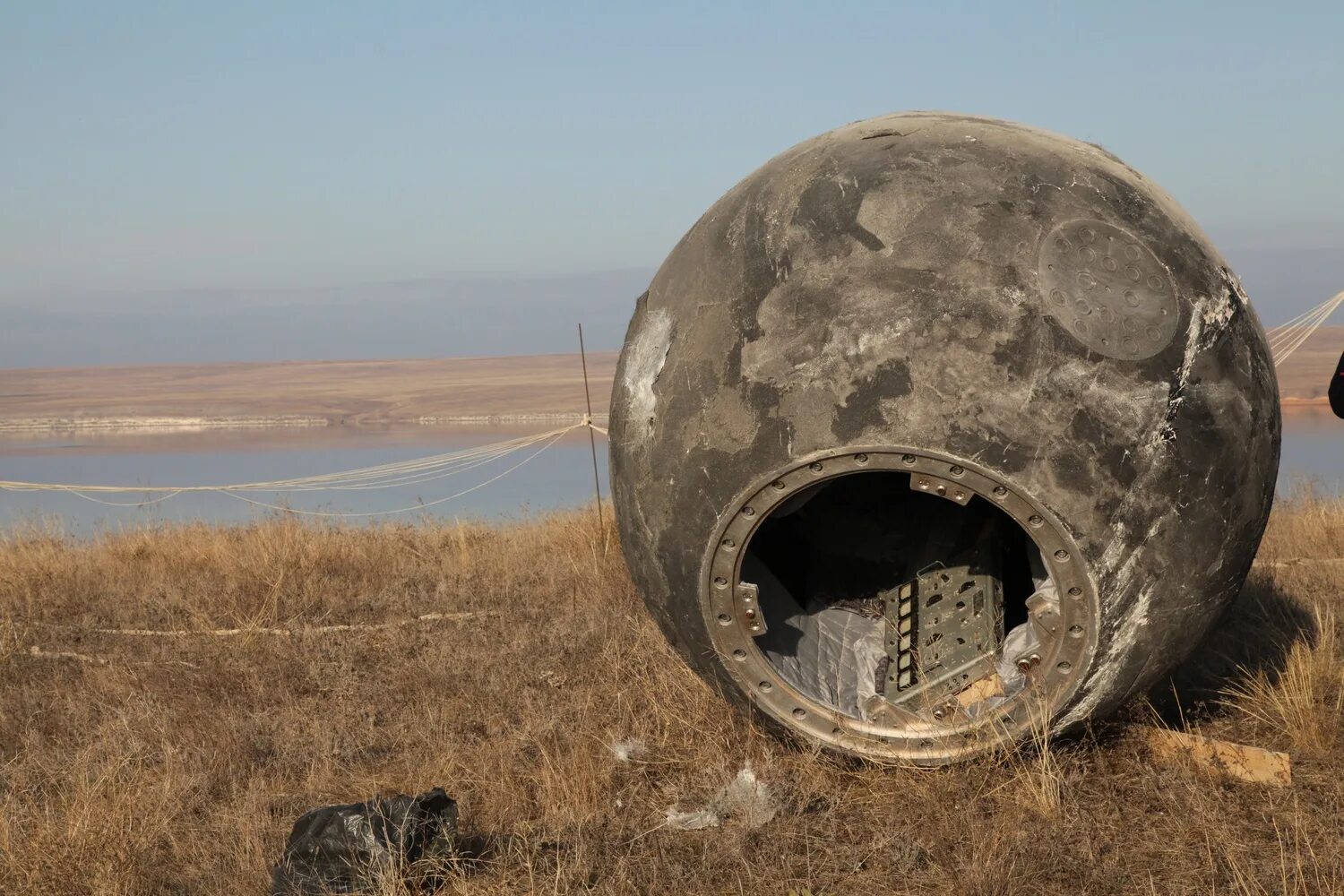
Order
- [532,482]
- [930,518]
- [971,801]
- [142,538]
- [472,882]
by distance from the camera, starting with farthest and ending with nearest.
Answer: [532,482]
[142,538]
[930,518]
[971,801]
[472,882]

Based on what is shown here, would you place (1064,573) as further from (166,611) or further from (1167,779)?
(166,611)

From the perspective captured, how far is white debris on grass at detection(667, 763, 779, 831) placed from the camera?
3.92 meters

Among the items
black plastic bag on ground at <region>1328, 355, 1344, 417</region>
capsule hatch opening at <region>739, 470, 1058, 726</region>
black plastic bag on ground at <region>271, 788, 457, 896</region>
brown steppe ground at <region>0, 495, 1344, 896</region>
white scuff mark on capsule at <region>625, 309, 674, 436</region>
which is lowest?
brown steppe ground at <region>0, 495, 1344, 896</region>

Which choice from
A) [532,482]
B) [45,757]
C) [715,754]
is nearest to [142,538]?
[45,757]

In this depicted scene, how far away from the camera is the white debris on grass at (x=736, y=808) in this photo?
3.92 m

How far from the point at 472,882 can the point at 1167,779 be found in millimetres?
2149

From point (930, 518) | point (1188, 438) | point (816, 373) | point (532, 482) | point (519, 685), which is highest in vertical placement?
point (816, 373)

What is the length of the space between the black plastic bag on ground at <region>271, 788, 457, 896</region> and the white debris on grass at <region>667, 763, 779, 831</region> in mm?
718

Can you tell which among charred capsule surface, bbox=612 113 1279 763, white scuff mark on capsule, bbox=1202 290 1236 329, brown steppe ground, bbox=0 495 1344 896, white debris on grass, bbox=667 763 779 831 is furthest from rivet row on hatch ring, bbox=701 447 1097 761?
white scuff mark on capsule, bbox=1202 290 1236 329

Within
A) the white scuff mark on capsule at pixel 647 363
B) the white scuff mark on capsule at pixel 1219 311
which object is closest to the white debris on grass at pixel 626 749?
the white scuff mark on capsule at pixel 647 363

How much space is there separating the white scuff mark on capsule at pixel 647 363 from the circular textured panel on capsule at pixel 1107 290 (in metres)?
1.12

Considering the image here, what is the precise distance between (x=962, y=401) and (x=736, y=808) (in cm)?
146

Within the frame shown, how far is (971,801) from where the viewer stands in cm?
379

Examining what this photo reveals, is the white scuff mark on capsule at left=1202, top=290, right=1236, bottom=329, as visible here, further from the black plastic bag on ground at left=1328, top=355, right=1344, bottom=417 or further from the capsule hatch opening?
the black plastic bag on ground at left=1328, top=355, right=1344, bottom=417
